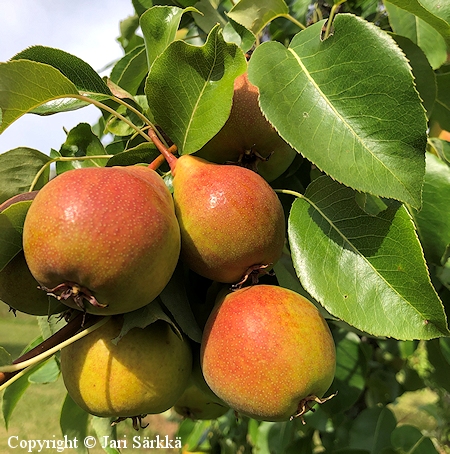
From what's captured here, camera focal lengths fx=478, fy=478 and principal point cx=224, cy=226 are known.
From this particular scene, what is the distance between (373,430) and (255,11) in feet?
3.88

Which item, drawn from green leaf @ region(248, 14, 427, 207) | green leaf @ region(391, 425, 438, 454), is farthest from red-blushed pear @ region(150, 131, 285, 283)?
green leaf @ region(391, 425, 438, 454)

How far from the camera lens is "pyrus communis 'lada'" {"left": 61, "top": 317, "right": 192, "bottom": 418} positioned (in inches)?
28.1

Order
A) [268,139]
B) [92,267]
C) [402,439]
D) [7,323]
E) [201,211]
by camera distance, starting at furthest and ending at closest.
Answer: [7,323] < [402,439] < [268,139] < [201,211] < [92,267]

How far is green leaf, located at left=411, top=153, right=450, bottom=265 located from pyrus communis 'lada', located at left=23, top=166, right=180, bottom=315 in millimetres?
524

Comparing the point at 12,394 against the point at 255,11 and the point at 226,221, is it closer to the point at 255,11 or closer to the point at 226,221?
the point at 226,221

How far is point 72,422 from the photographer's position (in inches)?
44.1

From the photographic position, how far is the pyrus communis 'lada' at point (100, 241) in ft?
1.94

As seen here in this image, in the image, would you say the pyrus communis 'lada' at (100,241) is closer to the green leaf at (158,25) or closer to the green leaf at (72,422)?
the green leaf at (158,25)

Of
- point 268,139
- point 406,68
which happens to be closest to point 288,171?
point 268,139

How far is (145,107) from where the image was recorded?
1061 mm

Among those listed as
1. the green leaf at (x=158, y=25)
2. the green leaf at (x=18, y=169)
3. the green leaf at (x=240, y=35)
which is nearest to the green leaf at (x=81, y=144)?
the green leaf at (x=18, y=169)

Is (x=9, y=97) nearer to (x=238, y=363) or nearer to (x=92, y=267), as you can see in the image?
(x=92, y=267)

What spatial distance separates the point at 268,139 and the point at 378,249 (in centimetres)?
27

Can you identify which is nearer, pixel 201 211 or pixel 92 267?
pixel 92 267
